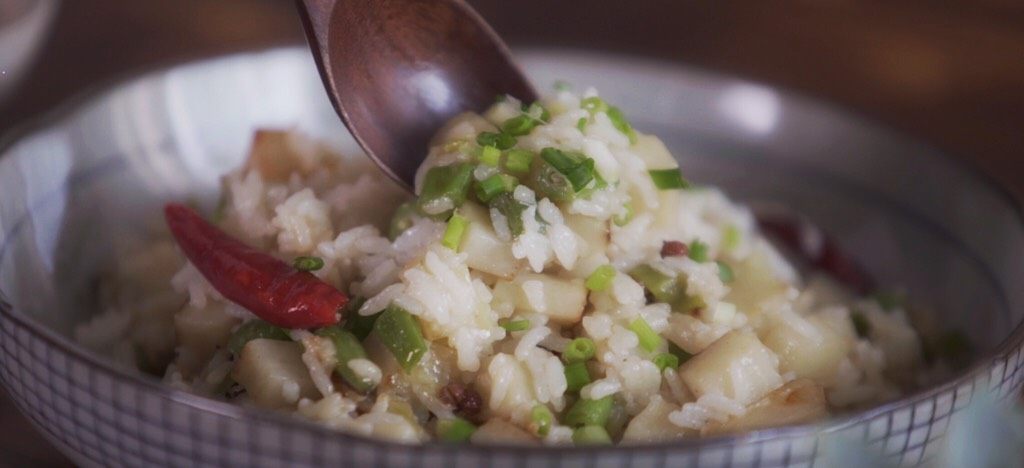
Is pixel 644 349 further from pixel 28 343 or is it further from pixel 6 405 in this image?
pixel 6 405

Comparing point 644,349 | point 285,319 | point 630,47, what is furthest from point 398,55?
point 630,47

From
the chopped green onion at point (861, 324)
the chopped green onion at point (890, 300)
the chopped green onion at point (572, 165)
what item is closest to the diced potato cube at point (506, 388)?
the chopped green onion at point (572, 165)

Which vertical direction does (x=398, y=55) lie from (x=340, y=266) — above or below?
above

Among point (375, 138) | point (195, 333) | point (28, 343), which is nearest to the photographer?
point (28, 343)

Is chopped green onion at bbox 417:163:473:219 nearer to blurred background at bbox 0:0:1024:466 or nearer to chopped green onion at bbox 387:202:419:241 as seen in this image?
chopped green onion at bbox 387:202:419:241

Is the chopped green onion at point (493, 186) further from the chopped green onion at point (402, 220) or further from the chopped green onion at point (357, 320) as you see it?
the chopped green onion at point (357, 320)

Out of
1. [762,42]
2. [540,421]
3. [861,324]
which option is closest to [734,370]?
[540,421]
